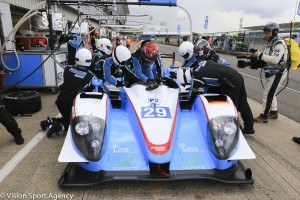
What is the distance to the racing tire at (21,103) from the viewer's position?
5355 mm

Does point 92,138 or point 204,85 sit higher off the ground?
point 204,85

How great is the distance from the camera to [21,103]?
17.7 ft

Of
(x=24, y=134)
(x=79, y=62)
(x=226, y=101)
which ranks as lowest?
(x=24, y=134)

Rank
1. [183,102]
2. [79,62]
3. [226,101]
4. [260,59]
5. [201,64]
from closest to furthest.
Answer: [226,101]
[201,64]
[183,102]
[79,62]
[260,59]

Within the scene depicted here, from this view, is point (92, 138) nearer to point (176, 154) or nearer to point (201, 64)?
point (176, 154)

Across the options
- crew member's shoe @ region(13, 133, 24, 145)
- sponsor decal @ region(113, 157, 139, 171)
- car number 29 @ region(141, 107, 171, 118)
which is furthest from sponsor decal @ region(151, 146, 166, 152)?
crew member's shoe @ region(13, 133, 24, 145)

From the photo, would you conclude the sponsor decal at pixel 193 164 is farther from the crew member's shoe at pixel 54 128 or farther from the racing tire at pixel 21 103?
the racing tire at pixel 21 103

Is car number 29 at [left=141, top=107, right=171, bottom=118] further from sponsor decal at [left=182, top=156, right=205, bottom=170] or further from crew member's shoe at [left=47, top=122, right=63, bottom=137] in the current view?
crew member's shoe at [left=47, top=122, right=63, bottom=137]

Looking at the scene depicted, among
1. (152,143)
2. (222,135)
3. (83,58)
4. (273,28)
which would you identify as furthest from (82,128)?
(273,28)

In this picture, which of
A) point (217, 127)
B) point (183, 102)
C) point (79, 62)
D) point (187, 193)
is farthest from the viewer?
point (79, 62)

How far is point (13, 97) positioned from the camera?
212 inches

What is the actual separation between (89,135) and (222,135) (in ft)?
4.74

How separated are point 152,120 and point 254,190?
135 centimetres

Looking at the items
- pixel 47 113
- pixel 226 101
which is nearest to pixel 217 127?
pixel 226 101
